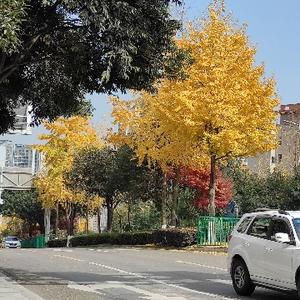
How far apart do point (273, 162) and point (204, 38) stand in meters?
59.5

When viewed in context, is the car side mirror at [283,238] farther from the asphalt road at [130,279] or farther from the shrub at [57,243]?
the shrub at [57,243]

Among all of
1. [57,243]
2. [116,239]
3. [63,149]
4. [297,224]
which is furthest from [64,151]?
[297,224]

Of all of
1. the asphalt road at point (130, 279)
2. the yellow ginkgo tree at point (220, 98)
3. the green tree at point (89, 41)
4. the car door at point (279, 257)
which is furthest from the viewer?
the yellow ginkgo tree at point (220, 98)

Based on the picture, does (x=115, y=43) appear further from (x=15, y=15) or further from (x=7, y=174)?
(x=7, y=174)

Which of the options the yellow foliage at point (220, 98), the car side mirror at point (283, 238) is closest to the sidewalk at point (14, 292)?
the car side mirror at point (283, 238)

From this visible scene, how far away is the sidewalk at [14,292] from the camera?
38.0ft

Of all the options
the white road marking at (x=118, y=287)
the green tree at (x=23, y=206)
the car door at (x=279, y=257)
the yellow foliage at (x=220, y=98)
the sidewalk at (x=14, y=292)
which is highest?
the yellow foliage at (x=220, y=98)

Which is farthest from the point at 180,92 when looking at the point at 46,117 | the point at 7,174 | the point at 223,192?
the point at 7,174

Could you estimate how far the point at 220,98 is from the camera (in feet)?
88.2

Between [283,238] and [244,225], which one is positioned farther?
[244,225]

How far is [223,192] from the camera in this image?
1538 inches

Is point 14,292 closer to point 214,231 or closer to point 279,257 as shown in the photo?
point 279,257

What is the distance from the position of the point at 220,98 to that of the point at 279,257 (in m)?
16.1

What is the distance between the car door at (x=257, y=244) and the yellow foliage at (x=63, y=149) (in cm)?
3175
